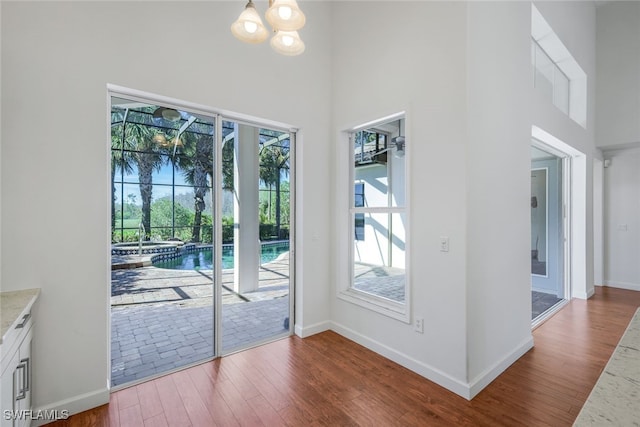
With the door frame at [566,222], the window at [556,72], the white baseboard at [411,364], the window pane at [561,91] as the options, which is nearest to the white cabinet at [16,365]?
the white baseboard at [411,364]

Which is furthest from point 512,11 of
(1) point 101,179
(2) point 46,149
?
(2) point 46,149

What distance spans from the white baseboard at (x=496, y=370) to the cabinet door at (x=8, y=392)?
2.88 metres

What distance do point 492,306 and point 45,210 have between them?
11.8 feet

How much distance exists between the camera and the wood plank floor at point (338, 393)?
202 cm

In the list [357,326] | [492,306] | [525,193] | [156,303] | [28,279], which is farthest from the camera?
[357,326]

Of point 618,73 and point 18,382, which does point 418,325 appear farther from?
point 618,73

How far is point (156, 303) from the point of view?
2717 mm

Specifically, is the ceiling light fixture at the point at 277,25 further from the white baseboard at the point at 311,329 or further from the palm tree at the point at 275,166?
the white baseboard at the point at 311,329

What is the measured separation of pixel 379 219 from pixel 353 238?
0.48m

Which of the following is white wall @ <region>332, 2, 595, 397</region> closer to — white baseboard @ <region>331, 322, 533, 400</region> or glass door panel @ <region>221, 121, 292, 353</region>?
white baseboard @ <region>331, 322, 533, 400</region>

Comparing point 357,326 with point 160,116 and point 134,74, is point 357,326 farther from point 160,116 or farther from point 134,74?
point 134,74

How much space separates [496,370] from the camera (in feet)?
8.24

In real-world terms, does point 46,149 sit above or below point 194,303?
above

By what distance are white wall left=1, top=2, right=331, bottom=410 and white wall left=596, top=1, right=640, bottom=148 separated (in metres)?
6.81
